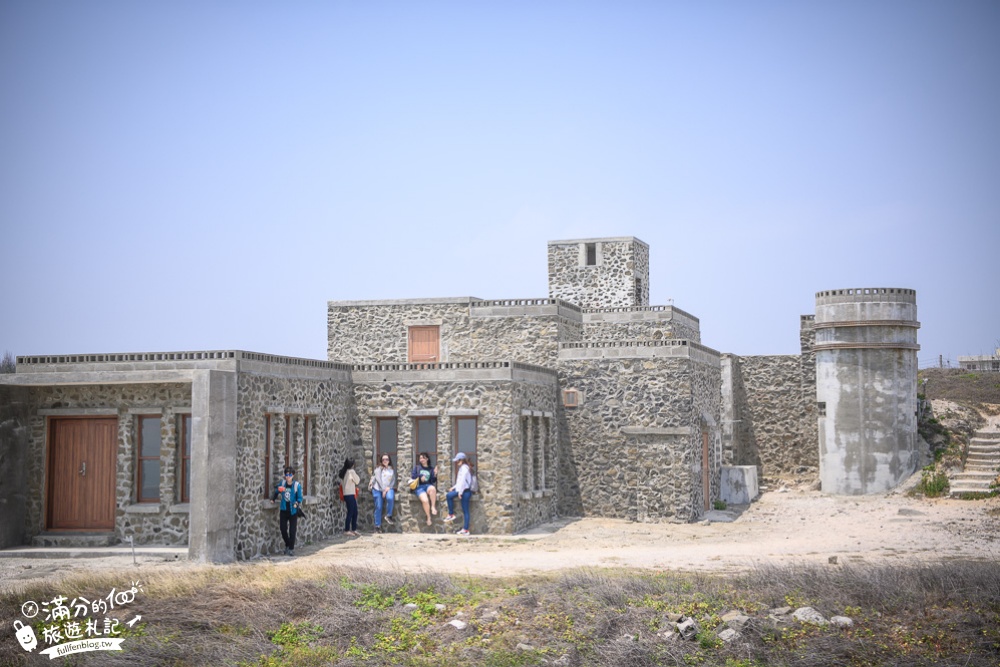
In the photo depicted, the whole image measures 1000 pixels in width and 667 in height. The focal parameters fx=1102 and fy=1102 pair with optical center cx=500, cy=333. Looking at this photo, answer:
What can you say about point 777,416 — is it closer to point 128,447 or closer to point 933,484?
point 933,484

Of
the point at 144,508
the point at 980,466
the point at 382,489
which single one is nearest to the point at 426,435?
the point at 382,489

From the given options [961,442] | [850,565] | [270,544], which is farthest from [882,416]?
[270,544]

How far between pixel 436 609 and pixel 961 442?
2082 centimetres

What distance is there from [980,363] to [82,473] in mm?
39735

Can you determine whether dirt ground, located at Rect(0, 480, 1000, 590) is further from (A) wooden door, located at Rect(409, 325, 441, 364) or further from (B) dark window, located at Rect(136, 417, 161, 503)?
(A) wooden door, located at Rect(409, 325, 441, 364)

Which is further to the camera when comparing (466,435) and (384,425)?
(384,425)

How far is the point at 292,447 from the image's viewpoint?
21.2m

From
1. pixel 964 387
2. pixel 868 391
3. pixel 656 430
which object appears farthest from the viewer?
pixel 964 387

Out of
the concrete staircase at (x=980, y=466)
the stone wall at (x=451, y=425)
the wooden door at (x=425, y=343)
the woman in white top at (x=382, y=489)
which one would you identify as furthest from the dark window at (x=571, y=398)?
the concrete staircase at (x=980, y=466)

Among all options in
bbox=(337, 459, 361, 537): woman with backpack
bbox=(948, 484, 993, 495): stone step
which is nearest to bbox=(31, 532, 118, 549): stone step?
bbox=(337, 459, 361, 537): woman with backpack

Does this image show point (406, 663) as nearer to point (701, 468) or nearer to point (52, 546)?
point (52, 546)

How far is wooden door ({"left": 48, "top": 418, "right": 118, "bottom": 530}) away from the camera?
2008 centimetres

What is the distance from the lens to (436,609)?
50.3 ft

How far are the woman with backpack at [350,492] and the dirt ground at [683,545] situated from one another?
53 cm
